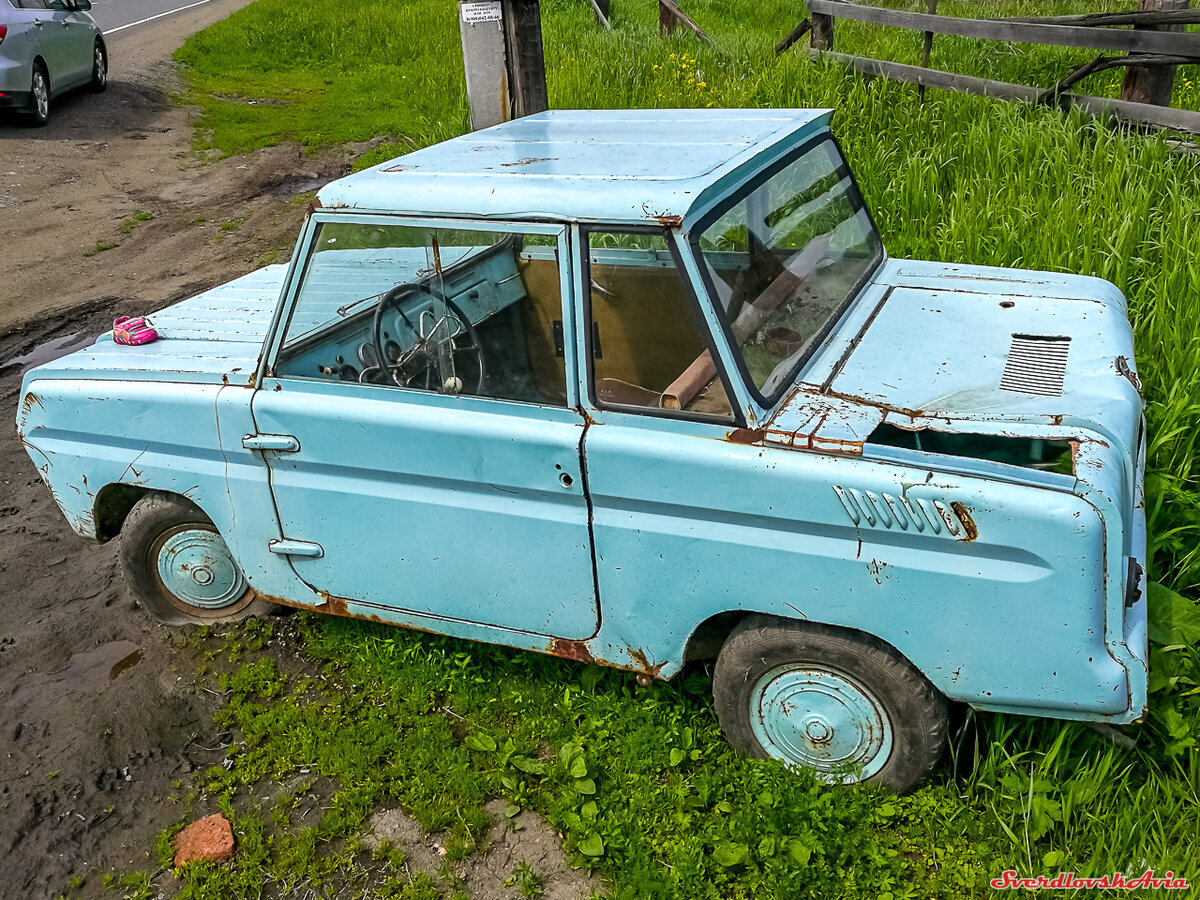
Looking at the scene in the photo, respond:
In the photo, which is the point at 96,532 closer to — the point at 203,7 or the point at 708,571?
the point at 708,571

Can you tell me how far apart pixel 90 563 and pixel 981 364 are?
3.81 metres

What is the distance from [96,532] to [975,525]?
3.14m

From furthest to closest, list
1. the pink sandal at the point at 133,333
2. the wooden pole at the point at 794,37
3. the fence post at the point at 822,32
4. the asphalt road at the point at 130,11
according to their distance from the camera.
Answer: the asphalt road at the point at 130,11 < the wooden pole at the point at 794,37 < the fence post at the point at 822,32 < the pink sandal at the point at 133,333

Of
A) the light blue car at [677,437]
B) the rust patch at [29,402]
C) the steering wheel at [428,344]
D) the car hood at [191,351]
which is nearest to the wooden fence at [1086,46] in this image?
the light blue car at [677,437]

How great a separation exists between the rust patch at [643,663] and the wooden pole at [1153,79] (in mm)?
4825

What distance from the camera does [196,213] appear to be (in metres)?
9.11

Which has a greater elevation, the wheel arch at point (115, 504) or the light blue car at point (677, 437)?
the light blue car at point (677, 437)

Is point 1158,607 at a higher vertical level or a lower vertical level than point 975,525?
lower

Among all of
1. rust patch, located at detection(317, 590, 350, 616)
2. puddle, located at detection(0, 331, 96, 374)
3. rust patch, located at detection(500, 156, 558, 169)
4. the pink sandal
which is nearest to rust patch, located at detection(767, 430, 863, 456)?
rust patch, located at detection(500, 156, 558, 169)

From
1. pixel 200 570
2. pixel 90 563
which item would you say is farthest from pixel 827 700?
pixel 90 563

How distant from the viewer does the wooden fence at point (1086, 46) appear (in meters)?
5.27

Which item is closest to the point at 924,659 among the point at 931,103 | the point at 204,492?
the point at 204,492

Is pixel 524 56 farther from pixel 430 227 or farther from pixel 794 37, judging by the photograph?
pixel 794 37

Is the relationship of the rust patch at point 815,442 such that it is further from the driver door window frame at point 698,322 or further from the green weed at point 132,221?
the green weed at point 132,221
